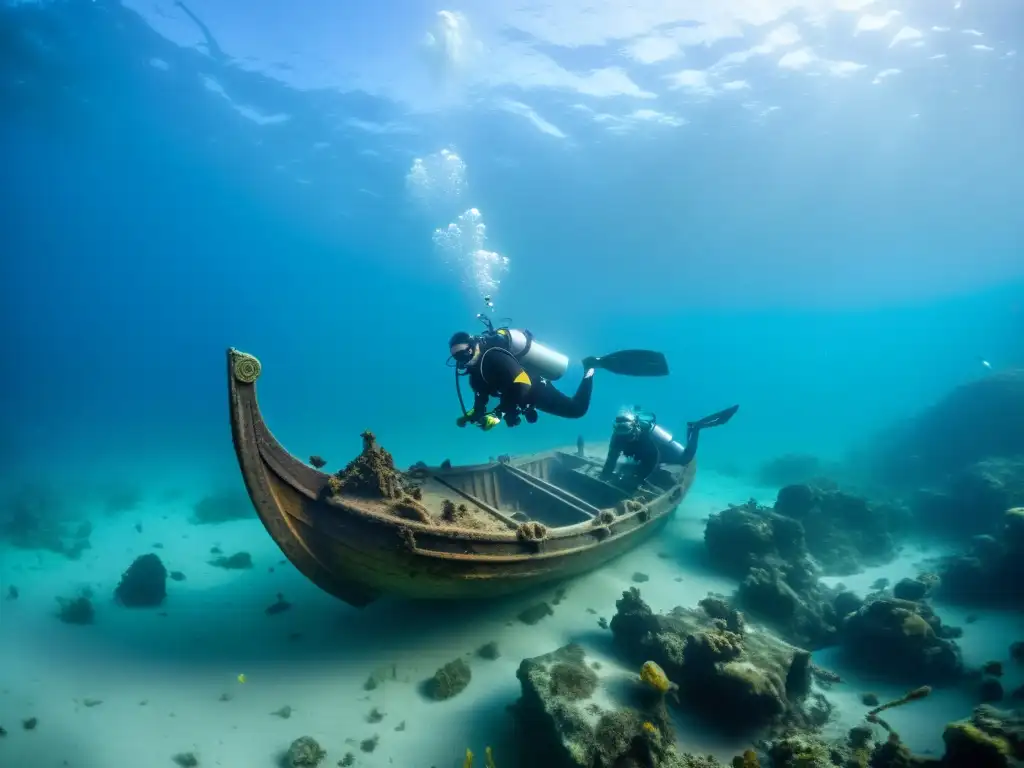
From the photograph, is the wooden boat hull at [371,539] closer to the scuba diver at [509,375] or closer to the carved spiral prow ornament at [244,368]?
the carved spiral prow ornament at [244,368]

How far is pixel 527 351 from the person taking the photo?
899cm

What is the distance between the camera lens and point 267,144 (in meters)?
39.3

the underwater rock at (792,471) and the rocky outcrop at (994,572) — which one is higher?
the underwater rock at (792,471)

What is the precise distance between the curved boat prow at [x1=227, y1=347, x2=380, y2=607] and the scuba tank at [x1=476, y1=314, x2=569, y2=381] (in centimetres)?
372

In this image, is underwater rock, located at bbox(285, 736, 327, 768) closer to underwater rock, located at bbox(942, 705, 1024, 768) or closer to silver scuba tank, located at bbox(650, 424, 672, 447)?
underwater rock, located at bbox(942, 705, 1024, 768)

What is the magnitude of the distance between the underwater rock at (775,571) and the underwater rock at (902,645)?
85cm

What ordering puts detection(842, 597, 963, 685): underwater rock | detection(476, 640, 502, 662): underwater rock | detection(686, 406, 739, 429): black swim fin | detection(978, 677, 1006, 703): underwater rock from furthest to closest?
detection(686, 406, 739, 429): black swim fin
detection(476, 640, 502, 662): underwater rock
detection(842, 597, 963, 685): underwater rock
detection(978, 677, 1006, 703): underwater rock

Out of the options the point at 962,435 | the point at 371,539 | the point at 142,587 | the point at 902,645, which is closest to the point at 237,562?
the point at 142,587

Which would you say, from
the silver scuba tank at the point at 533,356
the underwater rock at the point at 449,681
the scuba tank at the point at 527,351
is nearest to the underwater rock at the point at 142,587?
the underwater rock at the point at 449,681

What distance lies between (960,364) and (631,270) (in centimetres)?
10615

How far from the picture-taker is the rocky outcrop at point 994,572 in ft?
28.1

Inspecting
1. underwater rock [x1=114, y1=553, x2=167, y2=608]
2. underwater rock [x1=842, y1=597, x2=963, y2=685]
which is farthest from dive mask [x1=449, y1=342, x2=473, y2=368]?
underwater rock [x1=114, y1=553, x2=167, y2=608]

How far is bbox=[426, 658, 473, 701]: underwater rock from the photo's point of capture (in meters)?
6.04

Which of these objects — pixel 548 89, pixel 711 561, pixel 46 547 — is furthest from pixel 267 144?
pixel 711 561
